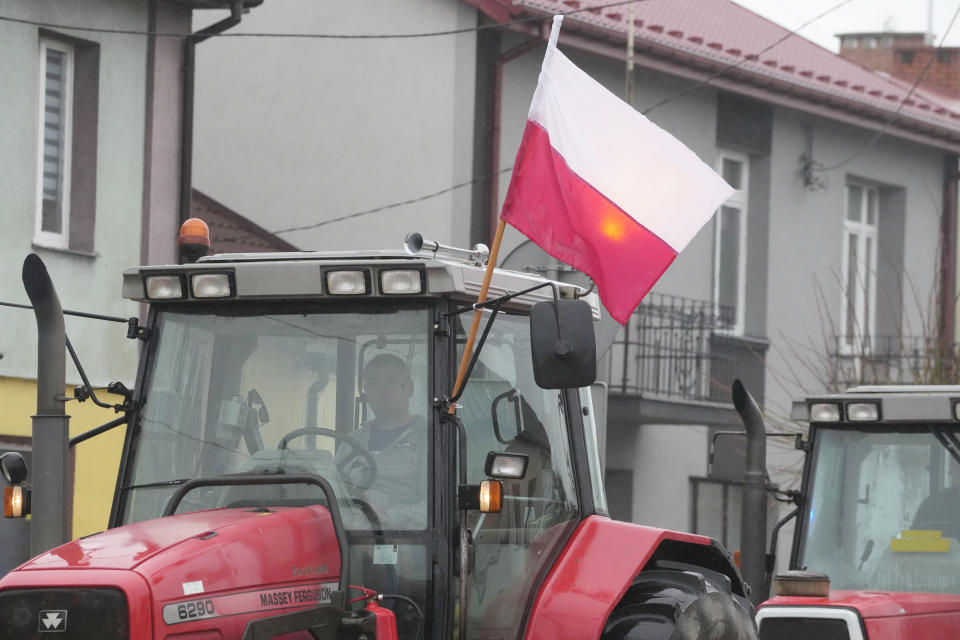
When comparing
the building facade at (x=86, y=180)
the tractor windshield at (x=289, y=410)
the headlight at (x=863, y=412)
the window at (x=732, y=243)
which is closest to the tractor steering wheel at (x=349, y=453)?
the tractor windshield at (x=289, y=410)

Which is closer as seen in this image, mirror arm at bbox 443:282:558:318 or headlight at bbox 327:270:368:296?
mirror arm at bbox 443:282:558:318

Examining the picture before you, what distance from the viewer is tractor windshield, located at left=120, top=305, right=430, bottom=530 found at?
18.1 feet

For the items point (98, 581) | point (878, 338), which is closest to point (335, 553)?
point (98, 581)

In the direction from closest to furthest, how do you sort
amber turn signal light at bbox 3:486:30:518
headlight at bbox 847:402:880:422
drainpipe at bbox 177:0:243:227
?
amber turn signal light at bbox 3:486:30:518
headlight at bbox 847:402:880:422
drainpipe at bbox 177:0:243:227

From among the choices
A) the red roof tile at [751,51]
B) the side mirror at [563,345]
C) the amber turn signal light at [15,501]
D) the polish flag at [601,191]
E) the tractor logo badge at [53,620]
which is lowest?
the tractor logo badge at [53,620]

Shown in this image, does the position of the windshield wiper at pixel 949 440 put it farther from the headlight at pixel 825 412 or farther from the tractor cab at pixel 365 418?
the tractor cab at pixel 365 418

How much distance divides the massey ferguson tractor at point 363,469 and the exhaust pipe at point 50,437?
0.04 m

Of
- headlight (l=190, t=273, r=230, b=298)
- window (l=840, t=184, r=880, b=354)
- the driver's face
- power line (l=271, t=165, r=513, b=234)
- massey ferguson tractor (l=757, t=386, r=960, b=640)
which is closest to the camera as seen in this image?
the driver's face

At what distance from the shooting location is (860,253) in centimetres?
2217

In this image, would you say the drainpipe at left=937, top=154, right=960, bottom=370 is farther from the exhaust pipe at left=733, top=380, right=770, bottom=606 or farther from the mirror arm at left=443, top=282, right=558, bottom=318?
the mirror arm at left=443, top=282, right=558, bottom=318

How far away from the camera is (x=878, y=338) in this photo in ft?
71.8

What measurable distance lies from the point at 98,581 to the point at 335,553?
0.84 meters

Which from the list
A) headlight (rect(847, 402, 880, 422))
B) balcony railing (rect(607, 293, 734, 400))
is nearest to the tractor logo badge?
headlight (rect(847, 402, 880, 422))

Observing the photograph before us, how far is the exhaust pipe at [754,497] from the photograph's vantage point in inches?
329
